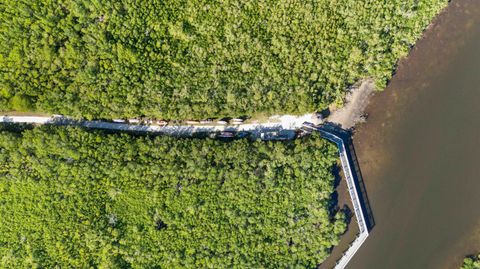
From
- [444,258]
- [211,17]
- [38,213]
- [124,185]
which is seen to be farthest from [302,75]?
[38,213]

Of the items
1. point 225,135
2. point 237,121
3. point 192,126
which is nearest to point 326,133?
point 237,121

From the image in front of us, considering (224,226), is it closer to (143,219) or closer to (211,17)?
(143,219)

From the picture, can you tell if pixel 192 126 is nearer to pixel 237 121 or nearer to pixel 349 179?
pixel 237 121

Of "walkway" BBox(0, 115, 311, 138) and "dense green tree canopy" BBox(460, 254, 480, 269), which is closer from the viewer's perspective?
"walkway" BBox(0, 115, 311, 138)

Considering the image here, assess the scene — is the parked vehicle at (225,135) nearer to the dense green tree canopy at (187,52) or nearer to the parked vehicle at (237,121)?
the parked vehicle at (237,121)

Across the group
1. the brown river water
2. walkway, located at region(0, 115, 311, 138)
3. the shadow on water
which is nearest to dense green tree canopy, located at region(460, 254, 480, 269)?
the brown river water

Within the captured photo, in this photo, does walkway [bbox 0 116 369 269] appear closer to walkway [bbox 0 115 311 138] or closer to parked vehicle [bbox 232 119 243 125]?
walkway [bbox 0 115 311 138]
